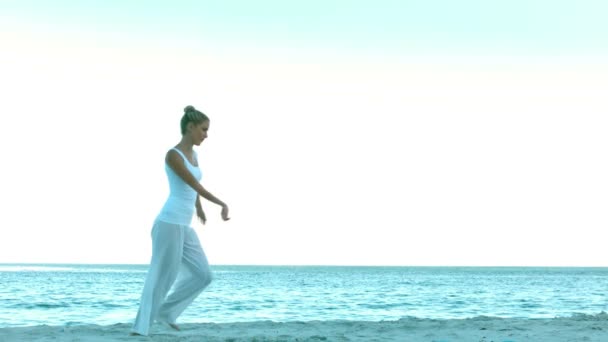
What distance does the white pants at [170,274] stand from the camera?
6652 mm

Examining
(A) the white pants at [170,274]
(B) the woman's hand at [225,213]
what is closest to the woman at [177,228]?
(A) the white pants at [170,274]

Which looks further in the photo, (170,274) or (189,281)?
(189,281)

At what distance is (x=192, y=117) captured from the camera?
6.73m

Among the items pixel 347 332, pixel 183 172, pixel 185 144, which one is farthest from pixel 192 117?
pixel 347 332

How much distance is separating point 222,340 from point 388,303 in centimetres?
1494

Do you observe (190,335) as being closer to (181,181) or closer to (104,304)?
(181,181)

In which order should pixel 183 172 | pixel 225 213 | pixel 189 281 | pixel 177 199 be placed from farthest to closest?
pixel 189 281, pixel 177 199, pixel 183 172, pixel 225 213

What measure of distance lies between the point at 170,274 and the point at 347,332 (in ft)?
6.75

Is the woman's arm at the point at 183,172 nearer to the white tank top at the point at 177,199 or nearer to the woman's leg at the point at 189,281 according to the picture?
the white tank top at the point at 177,199

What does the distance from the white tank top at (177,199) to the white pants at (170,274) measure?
64 mm

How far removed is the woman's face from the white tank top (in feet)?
0.68

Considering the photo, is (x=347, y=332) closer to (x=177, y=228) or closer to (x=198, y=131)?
(x=177, y=228)

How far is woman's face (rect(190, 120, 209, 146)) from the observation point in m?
6.73

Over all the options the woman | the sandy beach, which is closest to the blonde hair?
the woman
